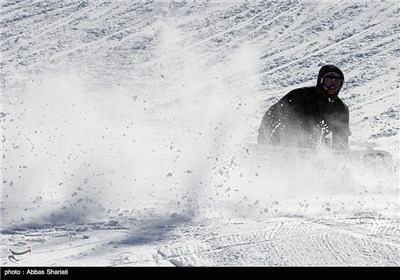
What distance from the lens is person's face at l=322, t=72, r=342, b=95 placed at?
29.6 ft

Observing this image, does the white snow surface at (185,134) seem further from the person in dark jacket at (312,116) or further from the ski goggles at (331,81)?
the ski goggles at (331,81)

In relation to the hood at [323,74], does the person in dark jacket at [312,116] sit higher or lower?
lower

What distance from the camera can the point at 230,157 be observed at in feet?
27.3

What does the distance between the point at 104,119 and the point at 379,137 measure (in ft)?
12.9

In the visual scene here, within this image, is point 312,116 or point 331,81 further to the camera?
point 312,116

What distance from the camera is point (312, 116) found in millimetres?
9156

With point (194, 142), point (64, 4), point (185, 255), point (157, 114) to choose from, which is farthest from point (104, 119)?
point (64, 4)

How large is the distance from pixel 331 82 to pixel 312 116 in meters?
0.44

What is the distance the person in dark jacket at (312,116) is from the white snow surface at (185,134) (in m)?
0.50

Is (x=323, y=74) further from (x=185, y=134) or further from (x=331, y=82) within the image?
(x=185, y=134)

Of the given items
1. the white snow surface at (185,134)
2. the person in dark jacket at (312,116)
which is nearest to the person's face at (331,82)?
the person in dark jacket at (312,116)

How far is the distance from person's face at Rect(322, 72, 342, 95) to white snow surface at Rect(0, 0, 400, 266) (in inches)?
47.4

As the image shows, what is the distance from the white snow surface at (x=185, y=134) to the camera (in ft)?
18.3

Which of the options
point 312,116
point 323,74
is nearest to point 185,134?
point 312,116
